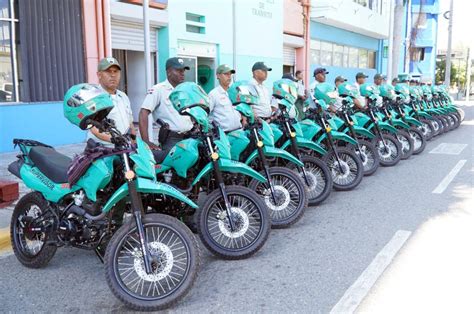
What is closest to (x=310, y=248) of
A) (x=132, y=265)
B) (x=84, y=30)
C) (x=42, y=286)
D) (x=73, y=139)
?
(x=132, y=265)

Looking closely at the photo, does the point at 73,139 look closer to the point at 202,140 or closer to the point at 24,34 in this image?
the point at 24,34

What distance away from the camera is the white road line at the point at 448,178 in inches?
265

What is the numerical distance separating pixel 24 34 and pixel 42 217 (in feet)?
20.9

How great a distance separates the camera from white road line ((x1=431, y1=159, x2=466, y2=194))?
673cm

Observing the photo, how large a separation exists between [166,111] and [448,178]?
4852 millimetres

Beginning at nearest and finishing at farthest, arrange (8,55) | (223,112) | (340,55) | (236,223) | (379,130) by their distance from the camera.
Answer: (236,223), (223,112), (379,130), (8,55), (340,55)

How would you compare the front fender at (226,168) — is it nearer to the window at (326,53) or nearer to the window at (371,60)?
the window at (326,53)

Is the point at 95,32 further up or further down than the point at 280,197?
further up

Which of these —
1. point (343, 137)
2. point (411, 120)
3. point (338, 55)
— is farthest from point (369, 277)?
Answer: point (338, 55)

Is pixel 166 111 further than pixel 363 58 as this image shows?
No

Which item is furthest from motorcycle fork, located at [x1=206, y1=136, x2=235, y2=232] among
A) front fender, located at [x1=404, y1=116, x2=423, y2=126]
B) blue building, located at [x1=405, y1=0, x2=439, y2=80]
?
blue building, located at [x1=405, y1=0, x2=439, y2=80]

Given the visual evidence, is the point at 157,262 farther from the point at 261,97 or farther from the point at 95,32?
the point at 95,32

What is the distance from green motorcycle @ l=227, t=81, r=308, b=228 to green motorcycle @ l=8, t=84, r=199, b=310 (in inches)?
66.8

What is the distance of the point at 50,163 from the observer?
3939 mm
